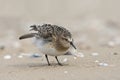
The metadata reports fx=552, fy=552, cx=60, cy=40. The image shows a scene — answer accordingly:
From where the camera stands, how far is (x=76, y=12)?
1691 cm

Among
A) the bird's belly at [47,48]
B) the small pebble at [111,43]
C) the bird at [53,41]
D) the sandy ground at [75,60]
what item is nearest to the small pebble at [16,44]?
the sandy ground at [75,60]

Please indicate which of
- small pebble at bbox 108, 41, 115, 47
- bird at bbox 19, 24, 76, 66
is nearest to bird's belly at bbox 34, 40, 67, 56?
bird at bbox 19, 24, 76, 66

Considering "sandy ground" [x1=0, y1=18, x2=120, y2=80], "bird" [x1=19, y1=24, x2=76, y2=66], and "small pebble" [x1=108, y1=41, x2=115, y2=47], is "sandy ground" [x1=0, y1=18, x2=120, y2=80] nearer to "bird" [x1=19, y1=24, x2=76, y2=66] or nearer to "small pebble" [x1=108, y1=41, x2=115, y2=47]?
"small pebble" [x1=108, y1=41, x2=115, y2=47]

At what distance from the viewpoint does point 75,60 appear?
10.6 meters

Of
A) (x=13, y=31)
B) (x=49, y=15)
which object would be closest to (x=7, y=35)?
(x=13, y=31)

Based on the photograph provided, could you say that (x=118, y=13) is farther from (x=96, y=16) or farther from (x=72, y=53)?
(x=72, y=53)

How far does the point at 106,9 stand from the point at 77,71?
7.91m

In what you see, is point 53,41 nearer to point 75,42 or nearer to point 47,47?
point 47,47

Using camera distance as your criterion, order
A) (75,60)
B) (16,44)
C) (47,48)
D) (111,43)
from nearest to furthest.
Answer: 1. (47,48)
2. (75,60)
3. (111,43)
4. (16,44)

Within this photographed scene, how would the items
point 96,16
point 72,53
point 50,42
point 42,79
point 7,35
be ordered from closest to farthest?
point 42,79
point 50,42
point 72,53
point 7,35
point 96,16

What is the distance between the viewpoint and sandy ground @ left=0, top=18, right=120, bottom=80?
8672 mm

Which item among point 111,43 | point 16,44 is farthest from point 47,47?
point 16,44

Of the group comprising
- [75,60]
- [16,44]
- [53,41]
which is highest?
[16,44]

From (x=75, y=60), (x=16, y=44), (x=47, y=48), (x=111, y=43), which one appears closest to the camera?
(x=47, y=48)
